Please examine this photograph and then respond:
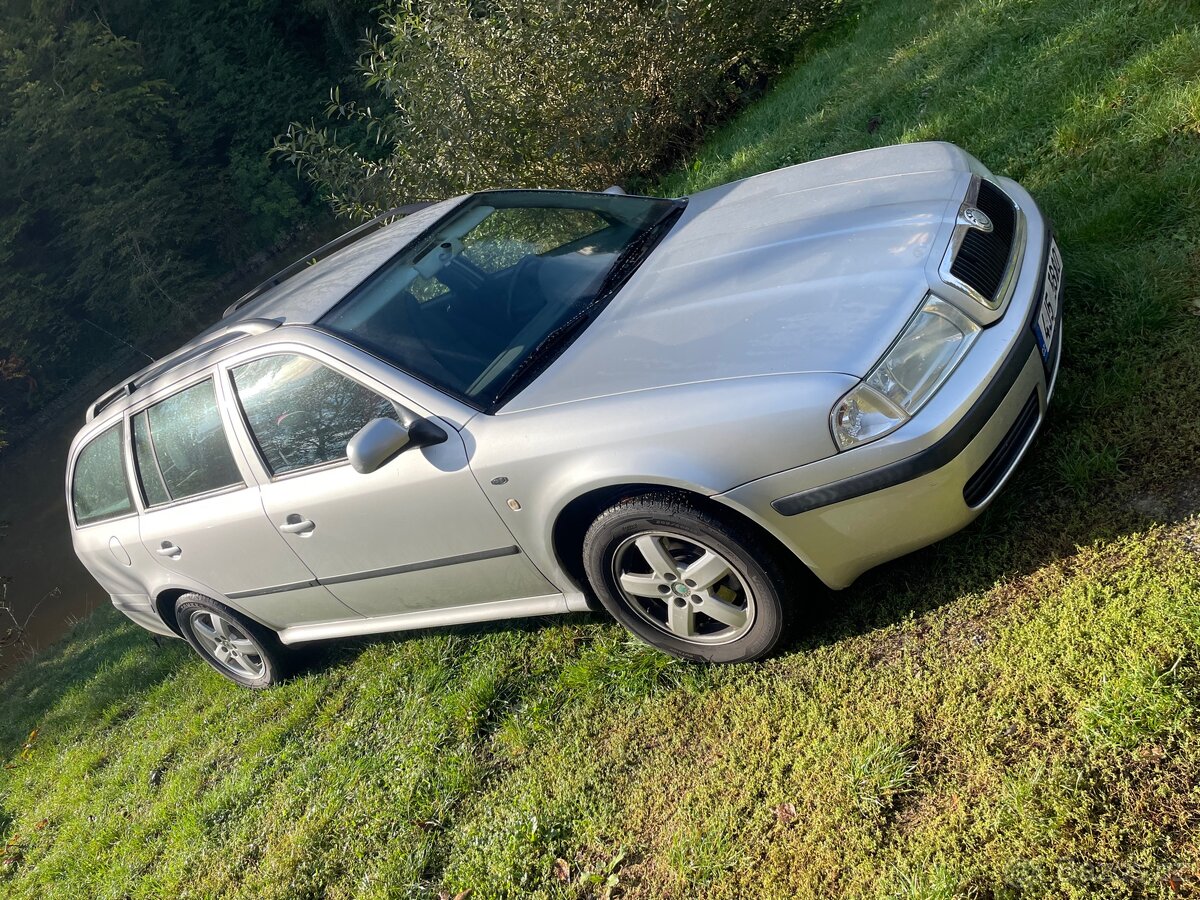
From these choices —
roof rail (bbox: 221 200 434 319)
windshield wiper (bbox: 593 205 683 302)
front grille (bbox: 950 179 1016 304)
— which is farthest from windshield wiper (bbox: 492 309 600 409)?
roof rail (bbox: 221 200 434 319)

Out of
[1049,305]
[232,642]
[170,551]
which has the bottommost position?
[232,642]

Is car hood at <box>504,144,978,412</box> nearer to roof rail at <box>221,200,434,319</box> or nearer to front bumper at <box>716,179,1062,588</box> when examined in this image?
front bumper at <box>716,179,1062,588</box>

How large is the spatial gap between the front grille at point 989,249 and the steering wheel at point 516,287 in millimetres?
1581

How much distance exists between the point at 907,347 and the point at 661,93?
7.52 meters

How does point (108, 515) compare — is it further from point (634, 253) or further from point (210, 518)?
point (634, 253)

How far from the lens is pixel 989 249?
3.02 metres

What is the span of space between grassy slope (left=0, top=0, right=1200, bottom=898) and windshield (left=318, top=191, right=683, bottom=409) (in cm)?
121

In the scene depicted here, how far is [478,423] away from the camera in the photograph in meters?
3.06

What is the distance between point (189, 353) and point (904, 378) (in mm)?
3215

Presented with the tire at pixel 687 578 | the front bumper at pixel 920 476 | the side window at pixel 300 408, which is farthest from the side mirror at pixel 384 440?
the front bumper at pixel 920 476

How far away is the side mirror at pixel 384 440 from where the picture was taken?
299cm

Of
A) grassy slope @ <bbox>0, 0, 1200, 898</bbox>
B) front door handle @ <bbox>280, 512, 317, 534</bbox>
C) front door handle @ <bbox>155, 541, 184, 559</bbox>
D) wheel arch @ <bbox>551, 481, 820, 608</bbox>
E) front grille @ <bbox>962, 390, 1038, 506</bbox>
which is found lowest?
grassy slope @ <bbox>0, 0, 1200, 898</bbox>

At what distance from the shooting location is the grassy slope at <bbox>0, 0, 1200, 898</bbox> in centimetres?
226

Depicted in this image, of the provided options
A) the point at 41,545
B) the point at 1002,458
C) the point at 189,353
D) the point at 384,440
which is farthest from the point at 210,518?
the point at 41,545
